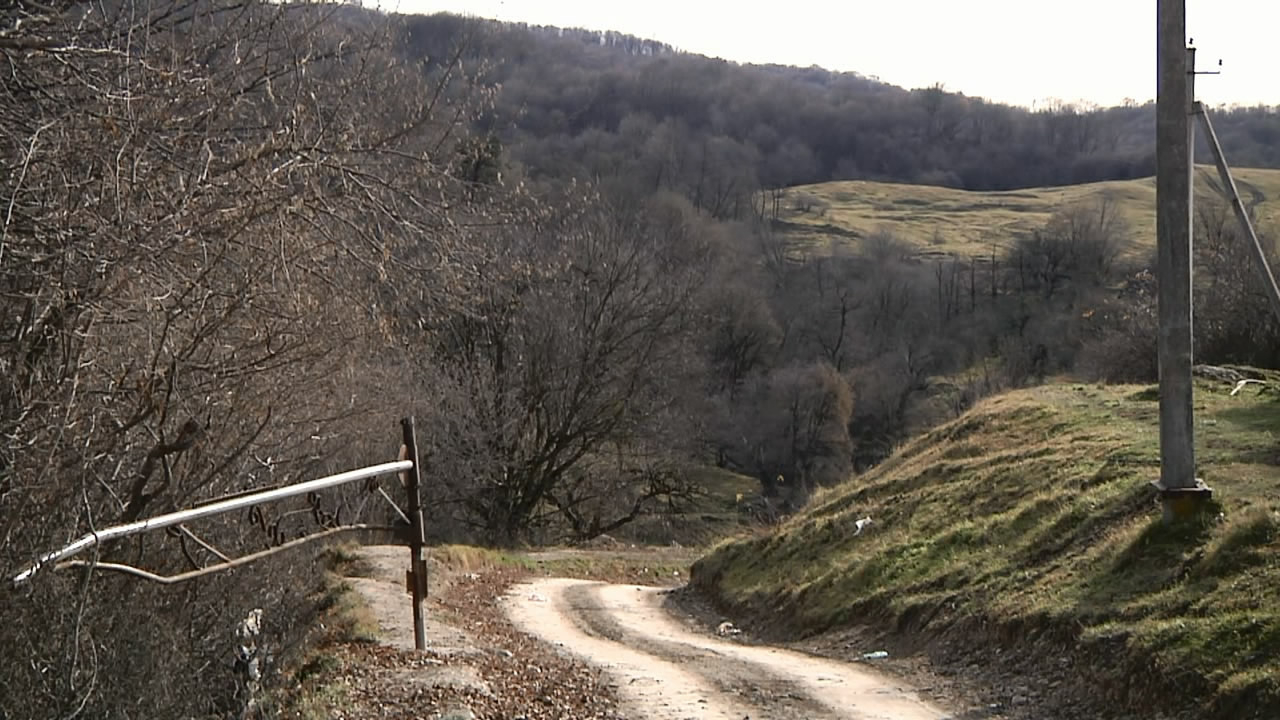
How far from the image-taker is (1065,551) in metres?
13.7

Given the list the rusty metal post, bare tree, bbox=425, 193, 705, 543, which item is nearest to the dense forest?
the rusty metal post

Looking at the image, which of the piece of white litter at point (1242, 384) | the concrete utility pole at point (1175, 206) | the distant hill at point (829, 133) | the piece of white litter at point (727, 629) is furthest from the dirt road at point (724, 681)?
the distant hill at point (829, 133)

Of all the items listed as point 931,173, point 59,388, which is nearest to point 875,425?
point 59,388

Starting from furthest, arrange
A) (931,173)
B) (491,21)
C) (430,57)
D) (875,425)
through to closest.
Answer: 1. (931,173)
2. (875,425)
3. (430,57)
4. (491,21)

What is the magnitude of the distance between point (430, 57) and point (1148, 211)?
123m

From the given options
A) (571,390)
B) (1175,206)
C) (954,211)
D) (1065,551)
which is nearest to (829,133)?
(954,211)

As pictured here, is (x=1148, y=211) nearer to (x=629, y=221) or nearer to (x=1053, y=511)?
(x=629, y=221)

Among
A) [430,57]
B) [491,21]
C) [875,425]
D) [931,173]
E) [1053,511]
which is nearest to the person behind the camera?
[491,21]

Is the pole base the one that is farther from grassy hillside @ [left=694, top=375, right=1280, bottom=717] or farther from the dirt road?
the dirt road

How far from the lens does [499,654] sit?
482 inches

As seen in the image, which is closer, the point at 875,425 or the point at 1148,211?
the point at 875,425

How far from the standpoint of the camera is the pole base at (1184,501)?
11.8 metres

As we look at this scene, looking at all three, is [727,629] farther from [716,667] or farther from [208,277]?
[208,277]

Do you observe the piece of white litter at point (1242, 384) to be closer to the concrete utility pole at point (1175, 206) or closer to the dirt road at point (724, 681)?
the dirt road at point (724, 681)
